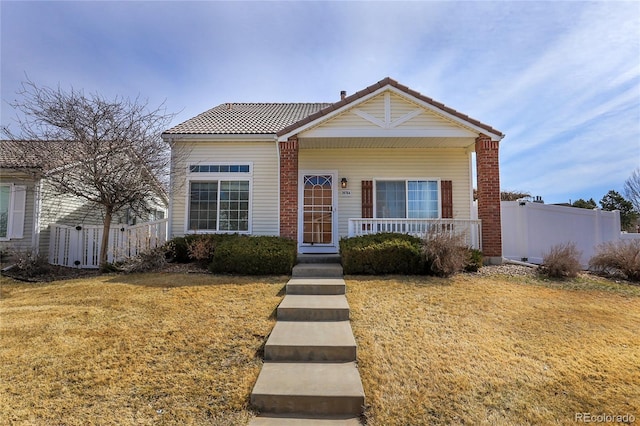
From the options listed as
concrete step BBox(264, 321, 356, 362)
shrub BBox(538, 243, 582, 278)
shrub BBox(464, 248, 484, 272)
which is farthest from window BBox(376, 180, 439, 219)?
concrete step BBox(264, 321, 356, 362)

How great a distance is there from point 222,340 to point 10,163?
36.0 feet

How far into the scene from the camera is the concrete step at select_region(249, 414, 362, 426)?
304 centimetres

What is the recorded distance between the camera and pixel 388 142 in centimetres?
994

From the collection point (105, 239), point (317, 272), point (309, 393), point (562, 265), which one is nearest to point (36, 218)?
point (105, 239)

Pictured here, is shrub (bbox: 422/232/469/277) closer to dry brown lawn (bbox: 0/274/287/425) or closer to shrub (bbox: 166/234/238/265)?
dry brown lawn (bbox: 0/274/287/425)

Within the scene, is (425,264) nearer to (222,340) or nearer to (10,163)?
(222,340)

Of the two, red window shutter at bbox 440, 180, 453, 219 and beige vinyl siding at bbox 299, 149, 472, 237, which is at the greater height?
beige vinyl siding at bbox 299, 149, 472, 237

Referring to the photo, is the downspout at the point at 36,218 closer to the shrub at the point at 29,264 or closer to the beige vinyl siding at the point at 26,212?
the beige vinyl siding at the point at 26,212

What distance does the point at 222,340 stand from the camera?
14.0 ft

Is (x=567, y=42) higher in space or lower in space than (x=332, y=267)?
higher

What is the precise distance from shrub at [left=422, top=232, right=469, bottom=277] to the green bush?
318 cm

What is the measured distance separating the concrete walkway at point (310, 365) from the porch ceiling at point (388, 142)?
5.12 metres

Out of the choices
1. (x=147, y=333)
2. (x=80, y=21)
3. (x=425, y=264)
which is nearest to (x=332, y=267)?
(x=425, y=264)

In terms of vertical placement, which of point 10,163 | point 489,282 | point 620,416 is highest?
point 10,163
